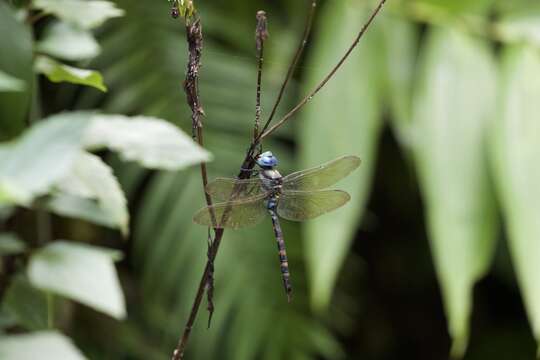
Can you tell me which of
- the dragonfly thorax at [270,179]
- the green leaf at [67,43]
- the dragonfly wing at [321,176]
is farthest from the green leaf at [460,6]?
the green leaf at [67,43]

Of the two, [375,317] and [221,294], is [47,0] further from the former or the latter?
[375,317]

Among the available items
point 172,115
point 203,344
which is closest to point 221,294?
point 203,344

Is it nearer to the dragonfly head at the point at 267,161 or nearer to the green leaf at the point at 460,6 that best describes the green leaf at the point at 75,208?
the dragonfly head at the point at 267,161

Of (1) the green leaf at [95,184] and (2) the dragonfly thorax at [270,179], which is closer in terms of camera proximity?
(1) the green leaf at [95,184]

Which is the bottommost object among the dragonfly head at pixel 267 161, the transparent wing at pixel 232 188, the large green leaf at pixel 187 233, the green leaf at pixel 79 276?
the large green leaf at pixel 187 233

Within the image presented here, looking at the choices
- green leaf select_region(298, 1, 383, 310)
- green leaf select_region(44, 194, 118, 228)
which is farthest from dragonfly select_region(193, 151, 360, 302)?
green leaf select_region(298, 1, 383, 310)

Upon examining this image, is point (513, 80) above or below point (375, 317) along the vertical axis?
above
